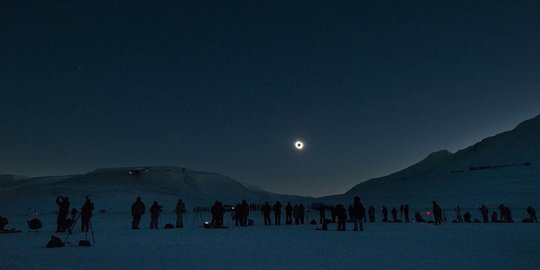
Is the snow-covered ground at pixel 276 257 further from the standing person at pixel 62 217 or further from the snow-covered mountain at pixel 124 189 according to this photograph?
the snow-covered mountain at pixel 124 189

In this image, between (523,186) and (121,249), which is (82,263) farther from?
(523,186)

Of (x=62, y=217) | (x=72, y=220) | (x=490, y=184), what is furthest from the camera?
(x=490, y=184)

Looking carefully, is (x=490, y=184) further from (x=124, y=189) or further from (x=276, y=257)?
(x=276, y=257)

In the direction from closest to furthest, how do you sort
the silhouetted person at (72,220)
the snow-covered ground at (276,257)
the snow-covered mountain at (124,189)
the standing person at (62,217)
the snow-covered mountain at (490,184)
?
the snow-covered ground at (276,257) → the silhouetted person at (72,220) → the standing person at (62,217) → the snow-covered mountain at (490,184) → the snow-covered mountain at (124,189)

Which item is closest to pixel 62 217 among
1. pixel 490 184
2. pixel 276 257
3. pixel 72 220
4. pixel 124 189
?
pixel 72 220

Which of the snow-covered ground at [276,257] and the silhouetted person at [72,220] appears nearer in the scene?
the snow-covered ground at [276,257]

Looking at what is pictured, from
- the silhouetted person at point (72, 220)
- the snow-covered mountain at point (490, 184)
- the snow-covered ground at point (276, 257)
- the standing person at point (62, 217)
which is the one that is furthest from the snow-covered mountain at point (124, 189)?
the snow-covered ground at point (276, 257)

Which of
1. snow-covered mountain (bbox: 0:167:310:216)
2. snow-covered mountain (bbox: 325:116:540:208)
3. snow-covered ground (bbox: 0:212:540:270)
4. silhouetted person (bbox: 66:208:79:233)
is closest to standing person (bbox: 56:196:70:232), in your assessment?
silhouetted person (bbox: 66:208:79:233)

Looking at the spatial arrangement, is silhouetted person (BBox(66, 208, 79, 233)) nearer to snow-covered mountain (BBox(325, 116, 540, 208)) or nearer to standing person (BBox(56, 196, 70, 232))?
standing person (BBox(56, 196, 70, 232))
